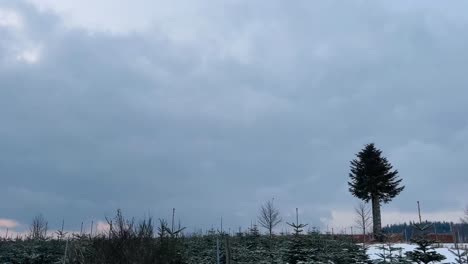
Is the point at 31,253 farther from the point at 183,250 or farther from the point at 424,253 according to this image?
the point at 424,253

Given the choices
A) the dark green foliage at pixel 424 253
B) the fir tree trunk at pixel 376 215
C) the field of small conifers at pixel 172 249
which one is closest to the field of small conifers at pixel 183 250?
the field of small conifers at pixel 172 249

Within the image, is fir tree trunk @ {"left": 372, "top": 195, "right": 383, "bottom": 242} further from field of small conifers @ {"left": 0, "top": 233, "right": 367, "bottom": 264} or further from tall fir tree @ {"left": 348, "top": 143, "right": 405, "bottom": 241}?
field of small conifers @ {"left": 0, "top": 233, "right": 367, "bottom": 264}

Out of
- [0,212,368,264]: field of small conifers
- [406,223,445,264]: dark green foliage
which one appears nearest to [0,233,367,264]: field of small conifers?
[0,212,368,264]: field of small conifers

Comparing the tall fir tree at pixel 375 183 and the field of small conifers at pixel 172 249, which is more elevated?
the tall fir tree at pixel 375 183

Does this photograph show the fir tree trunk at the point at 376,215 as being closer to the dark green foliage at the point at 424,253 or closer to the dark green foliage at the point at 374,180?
the dark green foliage at the point at 374,180

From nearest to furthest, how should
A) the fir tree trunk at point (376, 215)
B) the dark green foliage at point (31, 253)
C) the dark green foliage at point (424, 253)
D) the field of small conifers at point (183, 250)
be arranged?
the field of small conifers at point (183, 250) < the dark green foliage at point (424, 253) < the dark green foliage at point (31, 253) < the fir tree trunk at point (376, 215)

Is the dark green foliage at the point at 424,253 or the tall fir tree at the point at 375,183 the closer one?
the dark green foliage at the point at 424,253

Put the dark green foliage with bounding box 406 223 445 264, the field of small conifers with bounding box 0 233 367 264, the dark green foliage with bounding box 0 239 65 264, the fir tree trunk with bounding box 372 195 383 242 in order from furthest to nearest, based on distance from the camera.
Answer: the fir tree trunk with bounding box 372 195 383 242 < the dark green foliage with bounding box 0 239 65 264 < the dark green foliage with bounding box 406 223 445 264 < the field of small conifers with bounding box 0 233 367 264

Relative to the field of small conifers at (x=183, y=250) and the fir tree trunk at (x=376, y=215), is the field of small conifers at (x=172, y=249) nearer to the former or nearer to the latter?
the field of small conifers at (x=183, y=250)

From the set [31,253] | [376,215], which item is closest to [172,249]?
[31,253]

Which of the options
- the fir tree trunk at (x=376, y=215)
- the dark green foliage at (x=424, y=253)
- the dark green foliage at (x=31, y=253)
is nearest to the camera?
the dark green foliage at (x=424, y=253)

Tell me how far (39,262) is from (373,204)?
30.9 m

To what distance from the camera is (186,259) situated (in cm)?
2444

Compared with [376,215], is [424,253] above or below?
below
